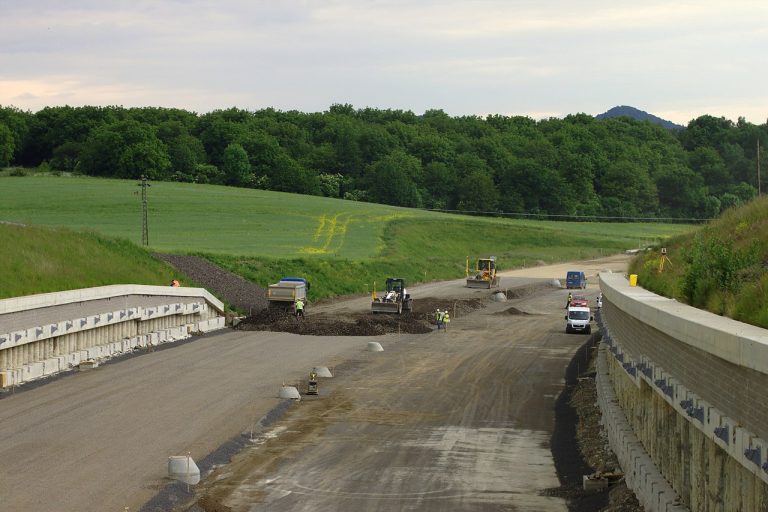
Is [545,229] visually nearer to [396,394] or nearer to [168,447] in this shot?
[396,394]

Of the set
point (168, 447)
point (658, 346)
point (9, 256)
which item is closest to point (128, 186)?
point (9, 256)

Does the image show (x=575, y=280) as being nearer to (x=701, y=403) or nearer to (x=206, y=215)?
(x=206, y=215)

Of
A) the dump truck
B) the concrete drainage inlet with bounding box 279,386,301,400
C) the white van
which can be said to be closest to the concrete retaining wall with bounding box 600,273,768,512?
the concrete drainage inlet with bounding box 279,386,301,400

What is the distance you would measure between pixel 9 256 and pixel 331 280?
36.4 metres

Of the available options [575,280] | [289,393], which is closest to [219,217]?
[575,280]

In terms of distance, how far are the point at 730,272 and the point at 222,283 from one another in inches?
2080

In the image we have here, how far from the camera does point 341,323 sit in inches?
2393

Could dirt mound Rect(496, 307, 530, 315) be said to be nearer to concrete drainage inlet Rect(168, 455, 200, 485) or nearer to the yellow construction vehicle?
the yellow construction vehicle

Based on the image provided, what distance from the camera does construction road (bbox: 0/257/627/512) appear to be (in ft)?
81.6

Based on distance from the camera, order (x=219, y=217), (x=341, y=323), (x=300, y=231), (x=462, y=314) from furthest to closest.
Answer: (x=219, y=217)
(x=300, y=231)
(x=462, y=314)
(x=341, y=323)

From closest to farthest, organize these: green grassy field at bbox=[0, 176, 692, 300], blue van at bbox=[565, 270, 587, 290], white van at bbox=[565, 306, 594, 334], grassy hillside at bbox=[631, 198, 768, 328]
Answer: grassy hillside at bbox=[631, 198, 768, 328] → white van at bbox=[565, 306, 594, 334] → green grassy field at bbox=[0, 176, 692, 300] → blue van at bbox=[565, 270, 587, 290]

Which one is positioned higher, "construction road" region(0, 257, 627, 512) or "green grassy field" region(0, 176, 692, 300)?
"green grassy field" region(0, 176, 692, 300)

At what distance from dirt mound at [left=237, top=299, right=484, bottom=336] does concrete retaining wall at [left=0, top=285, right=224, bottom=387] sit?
320 centimetres

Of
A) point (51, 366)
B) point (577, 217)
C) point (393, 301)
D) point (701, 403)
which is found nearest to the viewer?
point (701, 403)
